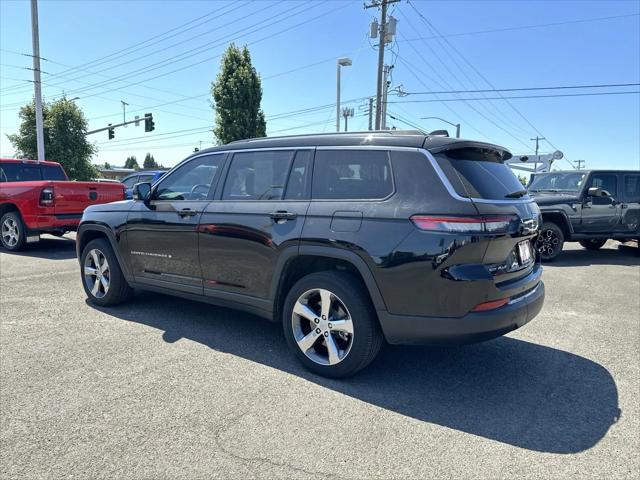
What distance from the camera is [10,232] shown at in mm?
8969

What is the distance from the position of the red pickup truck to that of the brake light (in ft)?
26.6

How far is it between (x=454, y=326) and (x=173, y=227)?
2844mm

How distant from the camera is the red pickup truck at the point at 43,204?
27.4 feet

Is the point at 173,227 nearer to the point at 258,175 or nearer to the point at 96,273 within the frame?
the point at 258,175

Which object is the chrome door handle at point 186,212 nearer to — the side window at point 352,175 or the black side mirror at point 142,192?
the black side mirror at point 142,192

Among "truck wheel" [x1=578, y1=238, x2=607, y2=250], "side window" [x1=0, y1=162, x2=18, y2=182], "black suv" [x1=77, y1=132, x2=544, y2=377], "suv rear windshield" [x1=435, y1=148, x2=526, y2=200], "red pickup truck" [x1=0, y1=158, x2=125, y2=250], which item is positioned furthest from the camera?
"truck wheel" [x1=578, y1=238, x2=607, y2=250]

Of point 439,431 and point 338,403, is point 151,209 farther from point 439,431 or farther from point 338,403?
point 439,431

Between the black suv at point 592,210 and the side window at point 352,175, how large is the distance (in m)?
6.77

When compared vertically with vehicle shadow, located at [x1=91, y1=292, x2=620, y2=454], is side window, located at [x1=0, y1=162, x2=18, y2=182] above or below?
above

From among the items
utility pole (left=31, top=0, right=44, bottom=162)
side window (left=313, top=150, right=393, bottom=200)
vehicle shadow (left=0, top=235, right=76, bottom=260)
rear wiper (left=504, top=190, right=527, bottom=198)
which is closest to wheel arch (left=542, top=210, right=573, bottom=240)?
rear wiper (left=504, top=190, right=527, bottom=198)

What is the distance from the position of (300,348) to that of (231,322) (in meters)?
1.43

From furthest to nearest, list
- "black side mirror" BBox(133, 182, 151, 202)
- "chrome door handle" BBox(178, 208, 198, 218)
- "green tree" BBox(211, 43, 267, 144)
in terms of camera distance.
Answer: "green tree" BBox(211, 43, 267, 144), "black side mirror" BBox(133, 182, 151, 202), "chrome door handle" BBox(178, 208, 198, 218)

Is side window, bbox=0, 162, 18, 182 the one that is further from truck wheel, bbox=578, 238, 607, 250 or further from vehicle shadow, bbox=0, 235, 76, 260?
truck wheel, bbox=578, 238, 607, 250

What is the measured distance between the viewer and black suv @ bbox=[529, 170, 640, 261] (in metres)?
8.90
